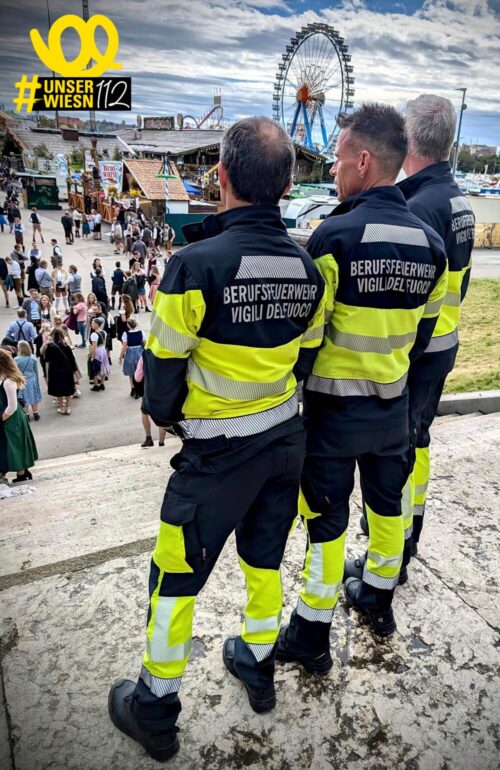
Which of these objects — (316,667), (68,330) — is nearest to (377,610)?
(316,667)

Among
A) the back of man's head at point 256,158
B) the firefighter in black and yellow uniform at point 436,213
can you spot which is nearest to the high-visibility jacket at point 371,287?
the back of man's head at point 256,158

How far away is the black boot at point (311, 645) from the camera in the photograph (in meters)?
2.07

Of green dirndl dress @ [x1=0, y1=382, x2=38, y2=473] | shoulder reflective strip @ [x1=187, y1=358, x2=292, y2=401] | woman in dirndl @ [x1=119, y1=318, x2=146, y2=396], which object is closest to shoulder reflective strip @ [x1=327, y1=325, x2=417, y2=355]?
shoulder reflective strip @ [x1=187, y1=358, x2=292, y2=401]

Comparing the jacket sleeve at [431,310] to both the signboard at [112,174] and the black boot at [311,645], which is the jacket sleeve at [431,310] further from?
the signboard at [112,174]

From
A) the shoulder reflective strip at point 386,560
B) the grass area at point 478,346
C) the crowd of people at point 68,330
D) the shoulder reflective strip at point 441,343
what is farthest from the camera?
the crowd of people at point 68,330

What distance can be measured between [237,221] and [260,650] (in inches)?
59.9

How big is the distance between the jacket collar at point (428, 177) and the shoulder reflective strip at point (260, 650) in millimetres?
2099

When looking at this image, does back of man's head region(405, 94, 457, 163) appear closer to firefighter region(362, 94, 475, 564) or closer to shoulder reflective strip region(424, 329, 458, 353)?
firefighter region(362, 94, 475, 564)

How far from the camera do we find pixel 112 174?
30.5 metres

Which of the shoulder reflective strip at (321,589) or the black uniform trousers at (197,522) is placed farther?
the shoulder reflective strip at (321,589)

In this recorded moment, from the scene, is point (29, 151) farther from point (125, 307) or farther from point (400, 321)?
point (400, 321)

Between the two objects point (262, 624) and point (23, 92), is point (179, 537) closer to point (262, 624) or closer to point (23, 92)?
point (262, 624)

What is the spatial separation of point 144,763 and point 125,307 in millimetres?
9233

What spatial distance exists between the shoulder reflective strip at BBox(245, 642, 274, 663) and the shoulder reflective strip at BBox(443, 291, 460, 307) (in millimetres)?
1756
